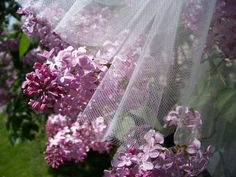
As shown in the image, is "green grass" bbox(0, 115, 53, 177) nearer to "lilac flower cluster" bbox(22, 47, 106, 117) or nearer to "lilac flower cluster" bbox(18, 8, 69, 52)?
"lilac flower cluster" bbox(18, 8, 69, 52)

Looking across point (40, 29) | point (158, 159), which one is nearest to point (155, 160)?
point (158, 159)

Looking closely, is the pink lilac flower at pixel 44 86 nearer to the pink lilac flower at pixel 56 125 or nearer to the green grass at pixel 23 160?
the pink lilac flower at pixel 56 125

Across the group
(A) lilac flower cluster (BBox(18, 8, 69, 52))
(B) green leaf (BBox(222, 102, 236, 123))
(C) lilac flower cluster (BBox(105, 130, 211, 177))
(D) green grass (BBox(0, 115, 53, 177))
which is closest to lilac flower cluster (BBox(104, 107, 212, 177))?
(C) lilac flower cluster (BBox(105, 130, 211, 177))

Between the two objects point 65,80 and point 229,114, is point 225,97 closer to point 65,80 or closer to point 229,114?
point 229,114

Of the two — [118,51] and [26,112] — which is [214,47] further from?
[26,112]

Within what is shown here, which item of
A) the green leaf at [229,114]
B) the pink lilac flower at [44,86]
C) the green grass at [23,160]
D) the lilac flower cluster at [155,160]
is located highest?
the pink lilac flower at [44,86]

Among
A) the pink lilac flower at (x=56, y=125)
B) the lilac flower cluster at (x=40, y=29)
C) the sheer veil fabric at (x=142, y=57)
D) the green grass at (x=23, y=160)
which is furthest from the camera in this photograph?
the green grass at (x=23, y=160)

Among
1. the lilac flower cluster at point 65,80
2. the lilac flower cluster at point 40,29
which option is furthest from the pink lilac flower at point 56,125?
the lilac flower cluster at point 65,80
